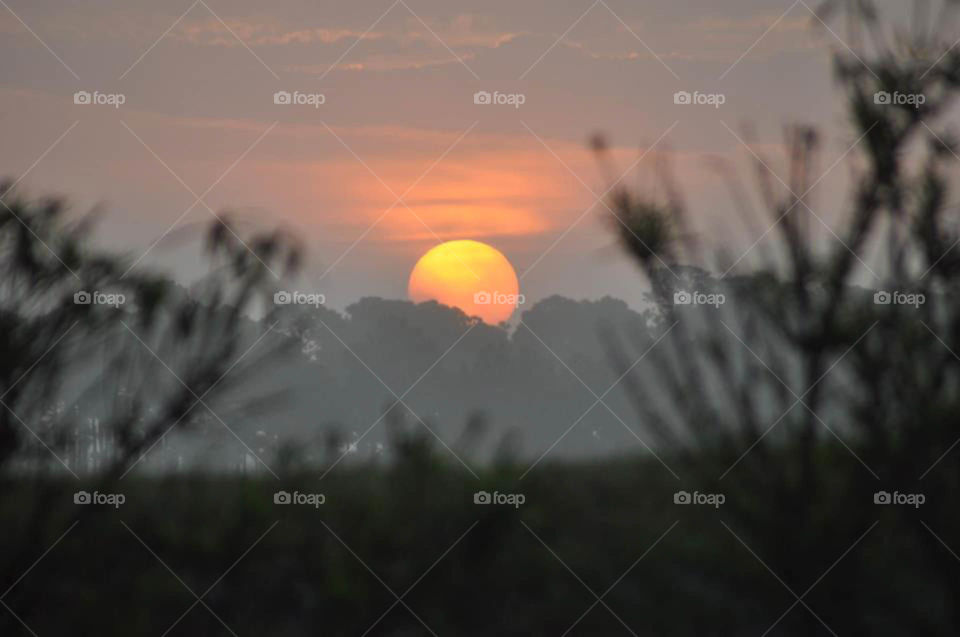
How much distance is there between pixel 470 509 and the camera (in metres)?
4.36

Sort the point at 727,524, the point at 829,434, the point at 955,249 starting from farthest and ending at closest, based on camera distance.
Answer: the point at 727,524
the point at 829,434
the point at 955,249

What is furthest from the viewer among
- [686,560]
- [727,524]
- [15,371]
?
[686,560]

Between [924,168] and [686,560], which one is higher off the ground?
[924,168]

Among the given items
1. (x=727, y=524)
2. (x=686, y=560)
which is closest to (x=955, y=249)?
(x=727, y=524)

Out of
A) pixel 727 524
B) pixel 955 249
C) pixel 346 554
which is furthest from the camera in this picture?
pixel 727 524

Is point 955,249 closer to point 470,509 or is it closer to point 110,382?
point 470,509

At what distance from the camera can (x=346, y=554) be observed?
4.55m

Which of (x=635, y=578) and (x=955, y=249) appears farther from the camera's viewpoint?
(x=635, y=578)

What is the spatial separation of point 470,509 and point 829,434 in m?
1.60

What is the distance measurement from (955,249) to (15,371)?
10.4ft

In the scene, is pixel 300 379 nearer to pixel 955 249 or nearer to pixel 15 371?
pixel 15 371

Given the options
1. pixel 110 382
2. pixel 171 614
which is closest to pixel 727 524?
pixel 171 614

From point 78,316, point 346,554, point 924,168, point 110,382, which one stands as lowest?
point 346,554

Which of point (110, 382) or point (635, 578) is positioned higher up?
point (110, 382)
